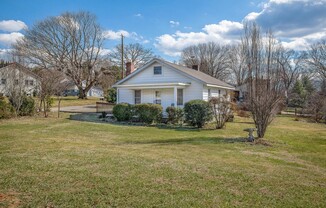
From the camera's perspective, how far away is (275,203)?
429 cm

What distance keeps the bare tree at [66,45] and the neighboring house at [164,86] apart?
22096mm

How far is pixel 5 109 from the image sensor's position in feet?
54.3

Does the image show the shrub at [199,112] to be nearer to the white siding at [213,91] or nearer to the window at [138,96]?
the white siding at [213,91]

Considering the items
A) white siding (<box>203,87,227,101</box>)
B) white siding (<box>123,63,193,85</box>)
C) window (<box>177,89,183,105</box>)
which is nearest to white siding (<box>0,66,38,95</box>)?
white siding (<box>123,63,193,85</box>)

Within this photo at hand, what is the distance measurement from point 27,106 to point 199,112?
42.1ft

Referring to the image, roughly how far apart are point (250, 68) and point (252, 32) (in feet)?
5.07

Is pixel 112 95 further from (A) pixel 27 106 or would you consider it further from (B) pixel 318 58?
(B) pixel 318 58

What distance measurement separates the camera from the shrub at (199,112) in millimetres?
15592

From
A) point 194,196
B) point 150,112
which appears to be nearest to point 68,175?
point 194,196

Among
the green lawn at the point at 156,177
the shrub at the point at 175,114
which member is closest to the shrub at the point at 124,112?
the shrub at the point at 175,114

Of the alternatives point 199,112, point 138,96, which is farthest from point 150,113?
point 138,96

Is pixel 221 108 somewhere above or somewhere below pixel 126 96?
below

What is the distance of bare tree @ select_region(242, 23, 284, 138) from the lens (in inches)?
413

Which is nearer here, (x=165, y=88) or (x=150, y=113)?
(x=150, y=113)
